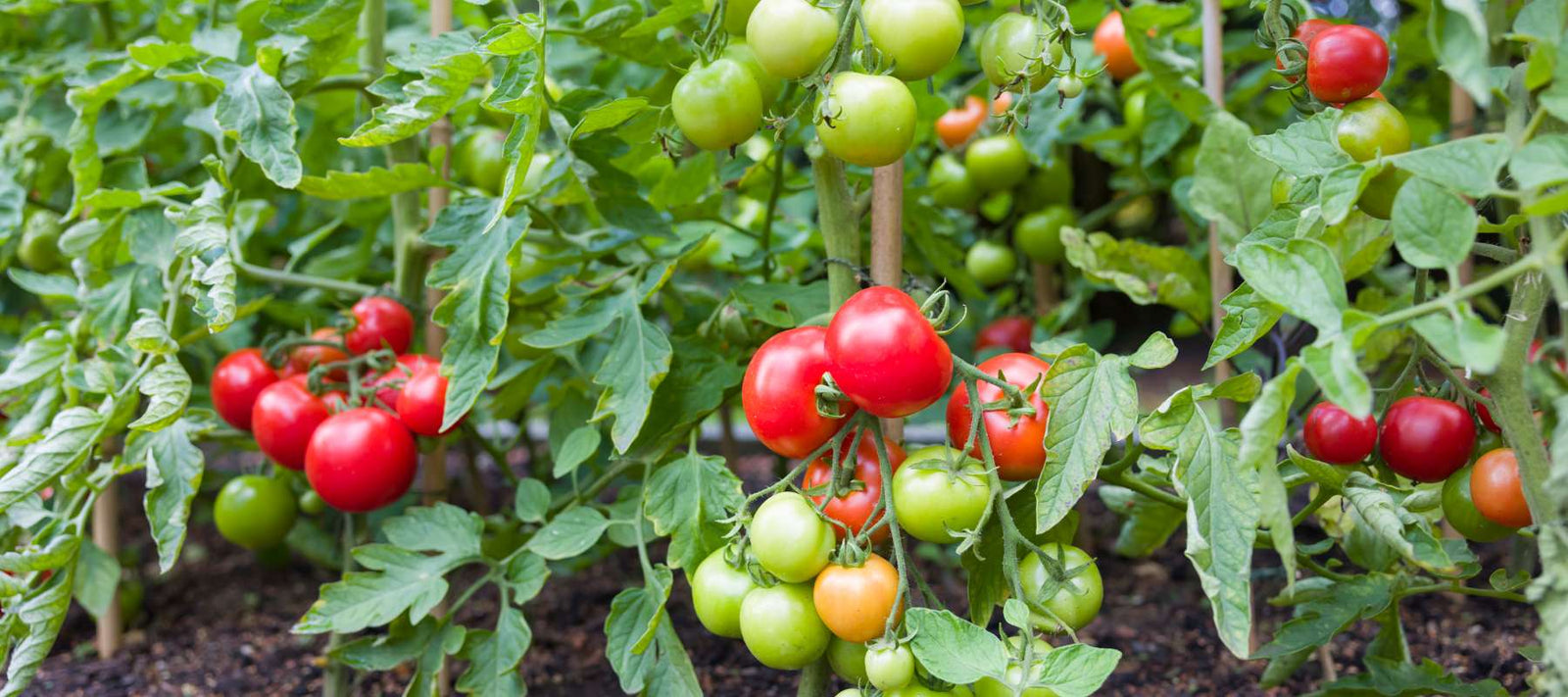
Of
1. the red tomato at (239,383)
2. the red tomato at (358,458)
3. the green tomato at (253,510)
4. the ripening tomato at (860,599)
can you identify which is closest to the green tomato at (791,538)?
the ripening tomato at (860,599)

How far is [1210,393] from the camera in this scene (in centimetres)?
69

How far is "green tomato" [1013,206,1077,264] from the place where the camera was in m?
1.51

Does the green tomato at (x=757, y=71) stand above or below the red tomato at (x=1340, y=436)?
above

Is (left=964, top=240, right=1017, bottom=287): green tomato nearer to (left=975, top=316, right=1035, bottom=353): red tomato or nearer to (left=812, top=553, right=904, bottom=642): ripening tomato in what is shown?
(left=975, top=316, right=1035, bottom=353): red tomato

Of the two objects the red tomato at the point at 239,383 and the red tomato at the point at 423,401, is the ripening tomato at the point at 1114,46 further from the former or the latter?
the red tomato at the point at 239,383

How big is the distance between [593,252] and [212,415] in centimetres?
44

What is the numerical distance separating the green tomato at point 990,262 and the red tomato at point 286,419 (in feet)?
3.16

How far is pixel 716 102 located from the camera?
2.48 feet

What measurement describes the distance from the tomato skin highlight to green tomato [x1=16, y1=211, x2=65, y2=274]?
1318 mm

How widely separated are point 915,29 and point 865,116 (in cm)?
7

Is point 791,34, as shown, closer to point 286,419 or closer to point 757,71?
point 757,71

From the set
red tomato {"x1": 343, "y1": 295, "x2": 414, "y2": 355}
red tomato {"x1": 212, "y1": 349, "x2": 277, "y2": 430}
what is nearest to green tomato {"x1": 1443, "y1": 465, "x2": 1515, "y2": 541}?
red tomato {"x1": 343, "y1": 295, "x2": 414, "y2": 355}

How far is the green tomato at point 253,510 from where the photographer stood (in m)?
1.25

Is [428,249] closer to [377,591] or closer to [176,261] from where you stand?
[176,261]
